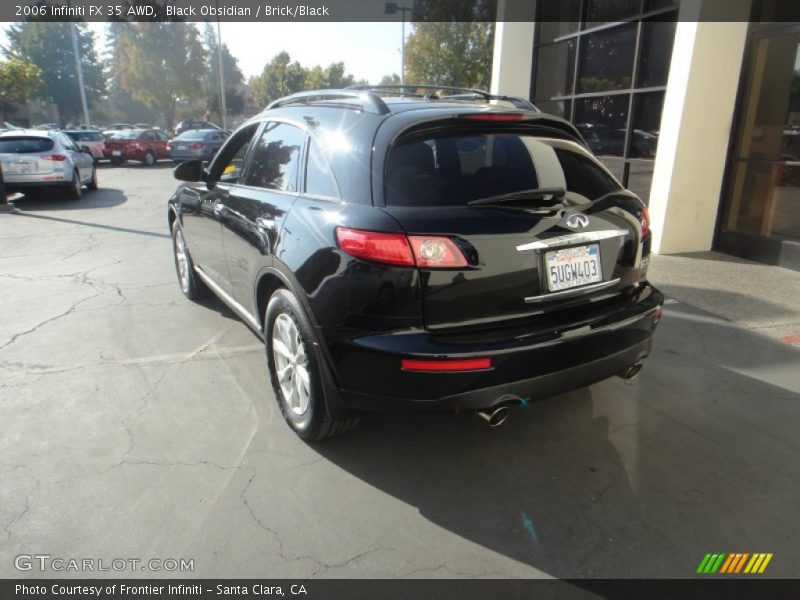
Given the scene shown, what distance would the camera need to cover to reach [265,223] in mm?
3395

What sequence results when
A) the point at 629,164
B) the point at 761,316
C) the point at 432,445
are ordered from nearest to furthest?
the point at 432,445, the point at 761,316, the point at 629,164

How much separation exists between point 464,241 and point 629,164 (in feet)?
24.5

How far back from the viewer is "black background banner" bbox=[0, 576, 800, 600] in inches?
87.0

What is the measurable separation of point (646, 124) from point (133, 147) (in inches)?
845

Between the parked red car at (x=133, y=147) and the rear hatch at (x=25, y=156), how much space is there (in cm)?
1170

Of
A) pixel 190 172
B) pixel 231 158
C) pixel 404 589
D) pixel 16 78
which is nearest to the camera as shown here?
pixel 404 589

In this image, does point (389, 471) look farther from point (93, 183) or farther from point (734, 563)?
point (93, 183)

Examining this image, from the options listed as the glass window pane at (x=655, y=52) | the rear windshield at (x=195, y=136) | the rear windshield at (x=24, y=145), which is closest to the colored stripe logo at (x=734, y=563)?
the glass window pane at (x=655, y=52)

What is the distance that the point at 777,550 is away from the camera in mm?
2430

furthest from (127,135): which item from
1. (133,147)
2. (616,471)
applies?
(616,471)

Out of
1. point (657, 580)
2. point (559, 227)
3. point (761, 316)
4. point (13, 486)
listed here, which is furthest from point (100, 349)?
point (761, 316)

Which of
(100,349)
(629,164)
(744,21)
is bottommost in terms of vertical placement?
(100,349)

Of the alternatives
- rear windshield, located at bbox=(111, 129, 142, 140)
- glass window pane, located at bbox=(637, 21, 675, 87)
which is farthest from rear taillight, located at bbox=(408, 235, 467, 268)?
rear windshield, located at bbox=(111, 129, 142, 140)

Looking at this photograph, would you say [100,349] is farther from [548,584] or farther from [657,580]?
[657,580]
